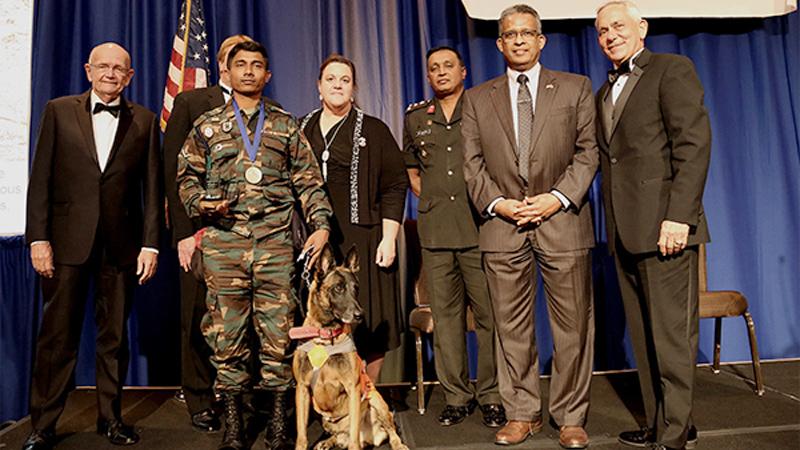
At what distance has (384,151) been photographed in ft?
10.2

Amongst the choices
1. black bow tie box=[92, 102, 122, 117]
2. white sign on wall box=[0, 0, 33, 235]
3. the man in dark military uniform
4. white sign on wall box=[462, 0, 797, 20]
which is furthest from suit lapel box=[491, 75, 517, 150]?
white sign on wall box=[0, 0, 33, 235]

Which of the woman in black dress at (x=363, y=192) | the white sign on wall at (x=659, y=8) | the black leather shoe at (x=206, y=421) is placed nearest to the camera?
the woman in black dress at (x=363, y=192)

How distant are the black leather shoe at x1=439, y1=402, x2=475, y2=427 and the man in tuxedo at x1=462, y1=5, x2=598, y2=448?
1.22 ft

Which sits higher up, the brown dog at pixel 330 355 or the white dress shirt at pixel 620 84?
the white dress shirt at pixel 620 84

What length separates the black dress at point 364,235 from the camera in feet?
9.90

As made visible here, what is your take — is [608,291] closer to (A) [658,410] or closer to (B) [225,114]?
(A) [658,410]

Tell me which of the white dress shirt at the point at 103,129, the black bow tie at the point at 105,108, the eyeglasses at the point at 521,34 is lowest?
the white dress shirt at the point at 103,129

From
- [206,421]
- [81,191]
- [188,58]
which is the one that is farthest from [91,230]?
[188,58]

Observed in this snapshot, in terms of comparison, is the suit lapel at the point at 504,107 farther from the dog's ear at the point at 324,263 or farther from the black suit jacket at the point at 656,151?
the dog's ear at the point at 324,263

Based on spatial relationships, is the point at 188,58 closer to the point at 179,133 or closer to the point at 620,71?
the point at 179,133

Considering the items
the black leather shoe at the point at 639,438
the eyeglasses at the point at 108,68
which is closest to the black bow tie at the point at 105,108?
the eyeglasses at the point at 108,68

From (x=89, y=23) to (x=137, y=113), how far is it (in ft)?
5.73

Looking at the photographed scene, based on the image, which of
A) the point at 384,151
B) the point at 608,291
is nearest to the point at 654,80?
the point at 384,151

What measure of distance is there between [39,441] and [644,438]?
2832 millimetres
